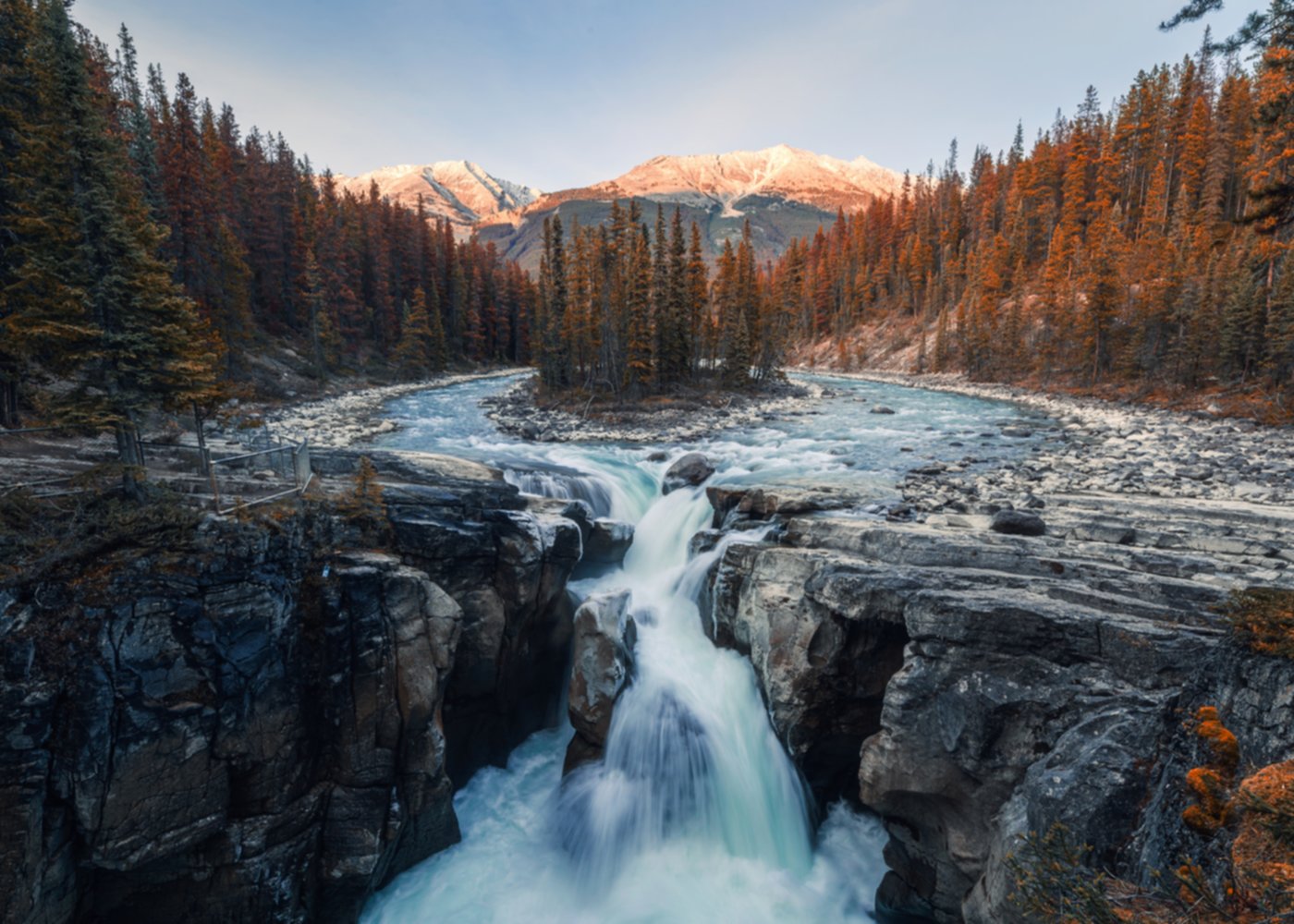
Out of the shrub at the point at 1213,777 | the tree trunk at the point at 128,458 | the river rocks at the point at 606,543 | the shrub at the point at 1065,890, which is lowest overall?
the river rocks at the point at 606,543

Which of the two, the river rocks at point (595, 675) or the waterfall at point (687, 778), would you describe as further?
the river rocks at point (595, 675)

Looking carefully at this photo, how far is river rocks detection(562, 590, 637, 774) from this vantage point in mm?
12211

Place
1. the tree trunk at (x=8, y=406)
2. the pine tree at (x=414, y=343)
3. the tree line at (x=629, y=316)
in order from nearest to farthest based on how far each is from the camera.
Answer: the tree trunk at (x=8, y=406) → the tree line at (x=629, y=316) → the pine tree at (x=414, y=343)

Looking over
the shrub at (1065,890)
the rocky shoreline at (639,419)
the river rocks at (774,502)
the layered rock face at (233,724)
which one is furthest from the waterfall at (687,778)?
the rocky shoreline at (639,419)

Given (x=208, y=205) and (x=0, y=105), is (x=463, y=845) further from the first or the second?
(x=208, y=205)

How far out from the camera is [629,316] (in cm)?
4469

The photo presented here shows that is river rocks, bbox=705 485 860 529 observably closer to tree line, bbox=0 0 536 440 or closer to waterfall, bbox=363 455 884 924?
waterfall, bbox=363 455 884 924

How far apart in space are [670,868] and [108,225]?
15.4m

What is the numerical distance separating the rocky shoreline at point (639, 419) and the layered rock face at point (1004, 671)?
2119 centimetres

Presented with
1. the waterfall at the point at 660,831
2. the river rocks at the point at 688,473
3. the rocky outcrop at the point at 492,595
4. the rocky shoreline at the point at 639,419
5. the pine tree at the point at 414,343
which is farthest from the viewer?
the pine tree at the point at 414,343

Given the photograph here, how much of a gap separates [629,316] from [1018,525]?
36420 millimetres

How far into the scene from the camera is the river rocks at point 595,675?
A: 12.2 m

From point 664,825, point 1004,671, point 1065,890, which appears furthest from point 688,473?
point 1065,890

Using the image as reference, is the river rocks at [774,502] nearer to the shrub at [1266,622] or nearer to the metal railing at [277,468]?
the shrub at [1266,622]
